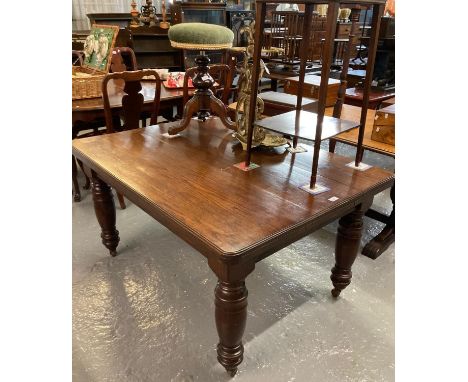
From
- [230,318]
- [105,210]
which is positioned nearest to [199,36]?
[105,210]

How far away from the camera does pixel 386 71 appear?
3275mm

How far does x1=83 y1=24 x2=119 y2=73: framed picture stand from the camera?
2.42 meters

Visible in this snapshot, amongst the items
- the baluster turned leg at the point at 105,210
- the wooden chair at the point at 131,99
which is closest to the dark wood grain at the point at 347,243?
the baluster turned leg at the point at 105,210

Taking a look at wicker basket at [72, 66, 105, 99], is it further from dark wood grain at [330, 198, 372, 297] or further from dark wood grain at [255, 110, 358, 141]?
dark wood grain at [330, 198, 372, 297]

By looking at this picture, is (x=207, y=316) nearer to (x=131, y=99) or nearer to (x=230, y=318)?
(x=230, y=318)

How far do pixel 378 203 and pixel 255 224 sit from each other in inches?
70.8

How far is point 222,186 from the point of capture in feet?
4.30

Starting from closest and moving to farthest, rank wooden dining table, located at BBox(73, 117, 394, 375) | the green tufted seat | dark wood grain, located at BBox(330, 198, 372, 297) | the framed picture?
1. wooden dining table, located at BBox(73, 117, 394, 375)
2. dark wood grain, located at BBox(330, 198, 372, 297)
3. the green tufted seat
4. the framed picture

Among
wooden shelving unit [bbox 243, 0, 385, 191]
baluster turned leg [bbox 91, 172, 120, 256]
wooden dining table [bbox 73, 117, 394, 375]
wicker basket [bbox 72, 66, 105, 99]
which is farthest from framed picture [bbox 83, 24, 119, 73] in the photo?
wooden shelving unit [bbox 243, 0, 385, 191]

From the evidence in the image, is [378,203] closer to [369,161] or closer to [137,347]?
[369,161]

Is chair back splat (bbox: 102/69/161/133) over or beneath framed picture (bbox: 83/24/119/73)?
beneath

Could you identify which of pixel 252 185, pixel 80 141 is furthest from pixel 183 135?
pixel 252 185

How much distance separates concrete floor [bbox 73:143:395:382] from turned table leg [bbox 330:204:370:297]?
4.9 inches

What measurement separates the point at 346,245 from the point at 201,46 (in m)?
1.11
